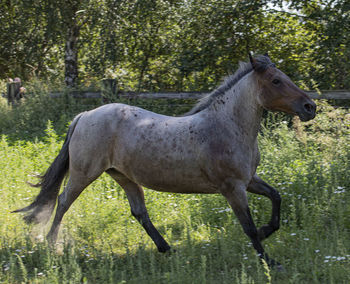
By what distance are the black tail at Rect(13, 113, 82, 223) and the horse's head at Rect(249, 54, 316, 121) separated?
2.29m

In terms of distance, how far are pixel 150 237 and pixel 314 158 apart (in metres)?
3.00

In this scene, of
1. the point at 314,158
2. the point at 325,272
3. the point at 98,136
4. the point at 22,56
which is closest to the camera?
the point at 325,272

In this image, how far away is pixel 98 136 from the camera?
5.05 meters

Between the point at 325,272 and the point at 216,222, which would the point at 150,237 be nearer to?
the point at 216,222

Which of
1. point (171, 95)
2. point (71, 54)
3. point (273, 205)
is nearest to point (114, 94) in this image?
point (171, 95)

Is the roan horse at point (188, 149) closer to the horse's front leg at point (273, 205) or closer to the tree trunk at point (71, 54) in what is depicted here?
the horse's front leg at point (273, 205)

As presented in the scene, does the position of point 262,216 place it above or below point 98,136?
below

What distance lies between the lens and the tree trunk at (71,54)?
45.5 ft

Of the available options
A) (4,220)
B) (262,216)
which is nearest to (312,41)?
(262,216)

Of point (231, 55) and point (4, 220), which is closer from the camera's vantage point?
point (4, 220)

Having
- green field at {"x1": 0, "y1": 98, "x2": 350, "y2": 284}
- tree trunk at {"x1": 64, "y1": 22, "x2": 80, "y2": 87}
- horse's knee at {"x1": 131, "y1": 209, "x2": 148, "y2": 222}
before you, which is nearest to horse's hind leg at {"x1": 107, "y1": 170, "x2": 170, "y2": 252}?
horse's knee at {"x1": 131, "y1": 209, "x2": 148, "y2": 222}

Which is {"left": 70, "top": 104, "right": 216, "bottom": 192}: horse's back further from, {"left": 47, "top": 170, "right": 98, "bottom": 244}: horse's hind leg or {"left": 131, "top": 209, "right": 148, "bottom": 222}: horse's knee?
{"left": 131, "top": 209, "right": 148, "bottom": 222}: horse's knee

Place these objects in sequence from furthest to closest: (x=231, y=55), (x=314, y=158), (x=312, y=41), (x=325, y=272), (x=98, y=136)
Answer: (x=231, y=55)
(x=312, y=41)
(x=314, y=158)
(x=98, y=136)
(x=325, y=272)

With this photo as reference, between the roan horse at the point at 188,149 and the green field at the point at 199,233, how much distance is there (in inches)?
11.2
